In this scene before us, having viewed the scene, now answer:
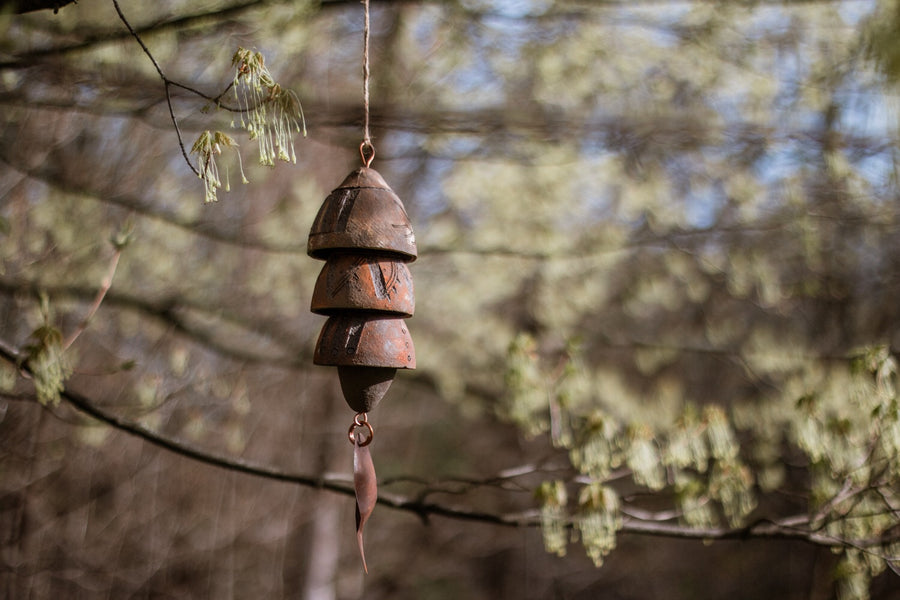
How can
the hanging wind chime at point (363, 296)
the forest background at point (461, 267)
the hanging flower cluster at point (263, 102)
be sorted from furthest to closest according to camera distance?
the forest background at point (461, 267), the hanging wind chime at point (363, 296), the hanging flower cluster at point (263, 102)

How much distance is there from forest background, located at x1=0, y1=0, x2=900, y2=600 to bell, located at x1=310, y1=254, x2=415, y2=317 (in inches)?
32.1

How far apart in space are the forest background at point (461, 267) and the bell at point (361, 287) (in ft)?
2.68

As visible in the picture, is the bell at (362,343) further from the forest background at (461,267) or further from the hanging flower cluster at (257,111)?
the forest background at (461,267)

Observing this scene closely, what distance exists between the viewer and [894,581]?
230 inches

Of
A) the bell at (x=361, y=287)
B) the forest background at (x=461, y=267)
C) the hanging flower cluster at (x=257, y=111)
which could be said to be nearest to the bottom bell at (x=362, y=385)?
the bell at (x=361, y=287)

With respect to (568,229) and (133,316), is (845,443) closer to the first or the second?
(568,229)

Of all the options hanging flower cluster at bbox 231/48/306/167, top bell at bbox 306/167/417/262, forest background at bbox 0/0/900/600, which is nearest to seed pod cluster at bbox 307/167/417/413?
top bell at bbox 306/167/417/262

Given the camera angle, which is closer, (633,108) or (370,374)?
(370,374)

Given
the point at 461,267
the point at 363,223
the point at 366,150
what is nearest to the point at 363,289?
the point at 363,223

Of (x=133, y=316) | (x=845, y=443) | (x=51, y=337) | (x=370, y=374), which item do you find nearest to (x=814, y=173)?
(x=845, y=443)

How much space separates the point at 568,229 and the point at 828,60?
5.28ft

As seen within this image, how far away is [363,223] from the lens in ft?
4.92

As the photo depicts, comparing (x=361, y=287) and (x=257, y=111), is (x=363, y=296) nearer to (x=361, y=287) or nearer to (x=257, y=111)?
(x=361, y=287)

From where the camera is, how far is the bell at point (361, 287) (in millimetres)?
1481
